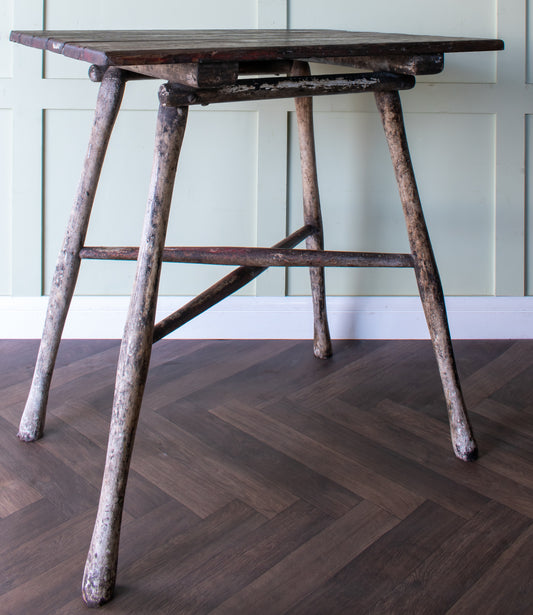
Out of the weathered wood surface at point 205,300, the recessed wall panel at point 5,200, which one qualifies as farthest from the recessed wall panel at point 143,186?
the weathered wood surface at point 205,300

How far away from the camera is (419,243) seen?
1509 mm

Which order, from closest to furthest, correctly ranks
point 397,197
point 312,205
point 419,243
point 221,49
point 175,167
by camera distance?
1. point 221,49
2. point 175,167
3. point 419,243
4. point 312,205
5. point 397,197

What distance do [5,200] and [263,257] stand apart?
105 centimetres

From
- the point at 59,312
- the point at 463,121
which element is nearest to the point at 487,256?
the point at 463,121

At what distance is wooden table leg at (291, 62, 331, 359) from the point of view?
6.17ft

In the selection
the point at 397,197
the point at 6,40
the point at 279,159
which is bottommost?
the point at 397,197

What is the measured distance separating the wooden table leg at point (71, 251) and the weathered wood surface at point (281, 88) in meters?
0.33

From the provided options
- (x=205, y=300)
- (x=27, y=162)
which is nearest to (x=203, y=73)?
(x=205, y=300)

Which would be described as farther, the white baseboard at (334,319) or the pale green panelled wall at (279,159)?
the white baseboard at (334,319)

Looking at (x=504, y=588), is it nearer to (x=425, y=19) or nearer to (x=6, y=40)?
(x=425, y=19)

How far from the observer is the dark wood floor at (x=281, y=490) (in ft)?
3.85

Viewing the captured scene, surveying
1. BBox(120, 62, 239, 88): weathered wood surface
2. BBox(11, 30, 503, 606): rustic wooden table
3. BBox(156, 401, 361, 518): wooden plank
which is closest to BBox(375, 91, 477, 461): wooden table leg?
BBox(11, 30, 503, 606): rustic wooden table

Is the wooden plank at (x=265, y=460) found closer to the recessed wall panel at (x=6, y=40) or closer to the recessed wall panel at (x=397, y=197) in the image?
the recessed wall panel at (x=397, y=197)

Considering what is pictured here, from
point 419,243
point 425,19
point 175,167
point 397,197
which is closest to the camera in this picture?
point 175,167
